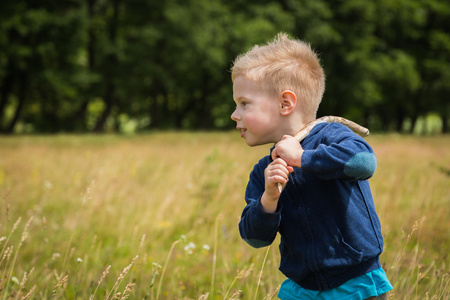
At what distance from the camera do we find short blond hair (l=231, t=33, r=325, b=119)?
190cm

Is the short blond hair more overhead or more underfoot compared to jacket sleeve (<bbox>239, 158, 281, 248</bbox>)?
more overhead

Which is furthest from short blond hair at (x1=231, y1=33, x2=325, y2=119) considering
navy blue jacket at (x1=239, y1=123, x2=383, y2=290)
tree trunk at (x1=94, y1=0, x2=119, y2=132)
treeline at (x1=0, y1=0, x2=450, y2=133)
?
tree trunk at (x1=94, y1=0, x2=119, y2=132)

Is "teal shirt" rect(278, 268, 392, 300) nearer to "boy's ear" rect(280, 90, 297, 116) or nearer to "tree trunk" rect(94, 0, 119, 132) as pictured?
"boy's ear" rect(280, 90, 297, 116)

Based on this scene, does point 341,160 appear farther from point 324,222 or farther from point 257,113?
point 257,113

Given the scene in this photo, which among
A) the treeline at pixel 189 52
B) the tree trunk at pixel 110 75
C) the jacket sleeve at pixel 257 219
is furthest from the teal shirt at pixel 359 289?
the tree trunk at pixel 110 75

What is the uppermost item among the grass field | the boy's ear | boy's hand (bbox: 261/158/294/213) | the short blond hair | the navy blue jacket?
the short blond hair

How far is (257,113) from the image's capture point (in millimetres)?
1909

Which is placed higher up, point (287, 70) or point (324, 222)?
point (287, 70)

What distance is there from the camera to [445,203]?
493 cm

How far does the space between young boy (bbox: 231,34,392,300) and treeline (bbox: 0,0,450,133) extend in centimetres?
1927

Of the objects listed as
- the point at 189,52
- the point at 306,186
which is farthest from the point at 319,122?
the point at 189,52

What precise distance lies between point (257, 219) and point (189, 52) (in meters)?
24.4

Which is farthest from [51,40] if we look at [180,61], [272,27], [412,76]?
[412,76]

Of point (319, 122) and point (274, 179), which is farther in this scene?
point (319, 122)
